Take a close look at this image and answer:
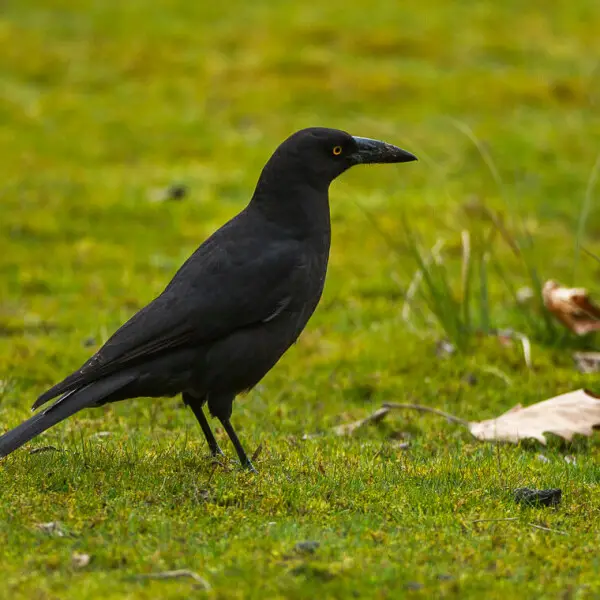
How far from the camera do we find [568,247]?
40.2ft

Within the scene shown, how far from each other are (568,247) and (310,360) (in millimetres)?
4510

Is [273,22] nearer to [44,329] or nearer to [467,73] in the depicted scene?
[467,73]

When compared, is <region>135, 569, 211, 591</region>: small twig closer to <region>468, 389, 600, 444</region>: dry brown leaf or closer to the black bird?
the black bird

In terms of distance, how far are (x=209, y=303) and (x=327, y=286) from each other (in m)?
5.33

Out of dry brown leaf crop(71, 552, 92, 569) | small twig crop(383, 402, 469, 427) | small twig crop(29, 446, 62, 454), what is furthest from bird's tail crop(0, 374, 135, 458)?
small twig crop(383, 402, 469, 427)

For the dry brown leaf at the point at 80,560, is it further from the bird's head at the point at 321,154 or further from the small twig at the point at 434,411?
the small twig at the point at 434,411

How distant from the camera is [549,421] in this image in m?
6.69

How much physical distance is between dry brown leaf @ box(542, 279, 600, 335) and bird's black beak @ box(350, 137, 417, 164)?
197cm

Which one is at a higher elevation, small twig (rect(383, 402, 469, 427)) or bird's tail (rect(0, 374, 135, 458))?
bird's tail (rect(0, 374, 135, 458))

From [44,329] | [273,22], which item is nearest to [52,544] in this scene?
[44,329]

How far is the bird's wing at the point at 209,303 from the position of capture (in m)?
5.53

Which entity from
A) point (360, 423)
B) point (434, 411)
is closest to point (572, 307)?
point (434, 411)

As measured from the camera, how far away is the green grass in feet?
14.5

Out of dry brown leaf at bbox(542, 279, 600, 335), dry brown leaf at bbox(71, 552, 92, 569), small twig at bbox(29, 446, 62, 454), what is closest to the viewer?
dry brown leaf at bbox(71, 552, 92, 569)
